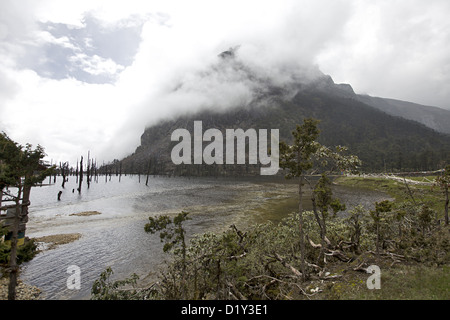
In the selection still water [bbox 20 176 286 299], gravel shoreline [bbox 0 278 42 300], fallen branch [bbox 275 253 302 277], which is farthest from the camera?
still water [bbox 20 176 286 299]

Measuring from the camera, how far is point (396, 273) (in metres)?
11.7

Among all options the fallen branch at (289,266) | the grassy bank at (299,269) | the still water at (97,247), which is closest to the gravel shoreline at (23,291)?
the still water at (97,247)

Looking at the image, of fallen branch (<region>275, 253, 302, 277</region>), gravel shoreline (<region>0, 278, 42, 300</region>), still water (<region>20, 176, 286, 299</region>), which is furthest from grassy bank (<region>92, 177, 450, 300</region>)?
still water (<region>20, 176, 286, 299</region>)

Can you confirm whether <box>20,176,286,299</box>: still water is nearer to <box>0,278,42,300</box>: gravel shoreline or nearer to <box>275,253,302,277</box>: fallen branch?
<box>0,278,42,300</box>: gravel shoreline

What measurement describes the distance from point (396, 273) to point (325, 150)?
761cm

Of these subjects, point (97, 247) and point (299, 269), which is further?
point (97, 247)

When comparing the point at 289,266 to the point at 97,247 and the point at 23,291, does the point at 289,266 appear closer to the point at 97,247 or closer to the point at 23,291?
the point at 23,291

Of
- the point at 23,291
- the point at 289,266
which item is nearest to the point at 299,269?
the point at 289,266

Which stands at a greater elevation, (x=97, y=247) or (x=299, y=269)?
(x=299, y=269)

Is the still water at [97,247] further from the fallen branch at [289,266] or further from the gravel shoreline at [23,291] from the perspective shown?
the fallen branch at [289,266]

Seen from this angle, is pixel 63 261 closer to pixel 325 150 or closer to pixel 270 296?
pixel 270 296
